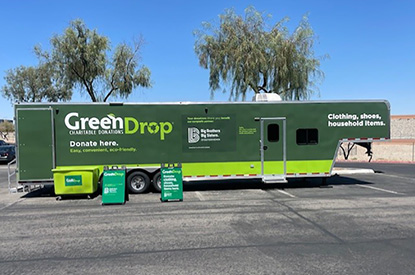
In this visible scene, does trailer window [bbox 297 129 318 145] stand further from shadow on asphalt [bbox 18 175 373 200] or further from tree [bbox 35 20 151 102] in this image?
tree [bbox 35 20 151 102]

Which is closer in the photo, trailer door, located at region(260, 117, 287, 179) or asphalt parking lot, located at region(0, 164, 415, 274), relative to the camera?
asphalt parking lot, located at region(0, 164, 415, 274)

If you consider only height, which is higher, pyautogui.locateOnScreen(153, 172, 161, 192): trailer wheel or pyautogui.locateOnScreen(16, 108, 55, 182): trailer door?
pyautogui.locateOnScreen(16, 108, 55, 182): trailer door

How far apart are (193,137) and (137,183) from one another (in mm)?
2357

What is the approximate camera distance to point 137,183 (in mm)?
11094

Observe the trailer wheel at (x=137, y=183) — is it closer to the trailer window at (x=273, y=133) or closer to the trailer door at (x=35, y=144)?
the trailer door at (x=35, y=144)

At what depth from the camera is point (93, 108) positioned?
10.9 metres

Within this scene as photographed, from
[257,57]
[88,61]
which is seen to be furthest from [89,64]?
[257,57]

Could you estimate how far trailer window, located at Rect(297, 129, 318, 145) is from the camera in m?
11.7

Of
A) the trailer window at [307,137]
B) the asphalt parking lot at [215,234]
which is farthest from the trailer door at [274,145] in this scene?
the asphalt parking lot at [215,234]

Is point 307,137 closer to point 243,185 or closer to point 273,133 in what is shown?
point 273,133

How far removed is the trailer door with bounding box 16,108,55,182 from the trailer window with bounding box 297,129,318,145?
8.08 meters

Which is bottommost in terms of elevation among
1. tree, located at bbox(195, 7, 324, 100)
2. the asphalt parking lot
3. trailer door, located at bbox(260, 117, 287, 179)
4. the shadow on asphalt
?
the shadow on asphalt

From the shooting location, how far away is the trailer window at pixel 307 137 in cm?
1173

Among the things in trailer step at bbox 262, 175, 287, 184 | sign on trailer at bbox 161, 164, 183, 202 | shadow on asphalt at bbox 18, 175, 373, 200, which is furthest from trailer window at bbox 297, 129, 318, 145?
sign on trailer at bbox 161, 164, 183, 202
